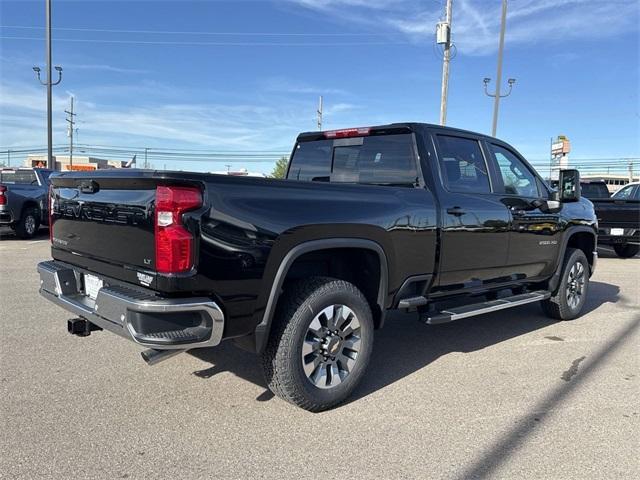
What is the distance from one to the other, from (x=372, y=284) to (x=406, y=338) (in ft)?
5.30

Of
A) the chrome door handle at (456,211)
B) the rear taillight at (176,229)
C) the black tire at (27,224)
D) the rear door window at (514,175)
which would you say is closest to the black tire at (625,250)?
the rear door window at (514,175)

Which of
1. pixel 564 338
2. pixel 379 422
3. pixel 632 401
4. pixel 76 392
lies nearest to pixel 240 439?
pixel 379 422

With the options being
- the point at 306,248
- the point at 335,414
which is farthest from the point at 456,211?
Answer: the point at 335,414

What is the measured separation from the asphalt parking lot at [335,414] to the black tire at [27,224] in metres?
8.16

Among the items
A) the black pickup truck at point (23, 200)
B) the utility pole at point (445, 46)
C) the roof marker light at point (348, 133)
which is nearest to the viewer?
the roof marker light at point (348, 133)

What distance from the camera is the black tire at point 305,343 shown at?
3.33m

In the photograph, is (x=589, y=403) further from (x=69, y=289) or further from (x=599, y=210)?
(x=599, y=210)

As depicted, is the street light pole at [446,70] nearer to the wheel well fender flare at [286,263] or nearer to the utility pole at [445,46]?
the utility pole at [445,46]

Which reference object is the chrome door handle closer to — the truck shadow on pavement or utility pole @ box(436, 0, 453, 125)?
the truck shadow on pavement

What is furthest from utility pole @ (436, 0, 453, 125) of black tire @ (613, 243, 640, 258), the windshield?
black tire @ (613, 243, 640, 258)

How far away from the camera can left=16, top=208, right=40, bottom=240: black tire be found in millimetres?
12516

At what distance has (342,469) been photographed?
2.83 meters

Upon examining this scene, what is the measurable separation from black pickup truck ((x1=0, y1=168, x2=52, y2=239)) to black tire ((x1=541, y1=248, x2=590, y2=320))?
10.9 metres

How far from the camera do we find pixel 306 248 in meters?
3.33
